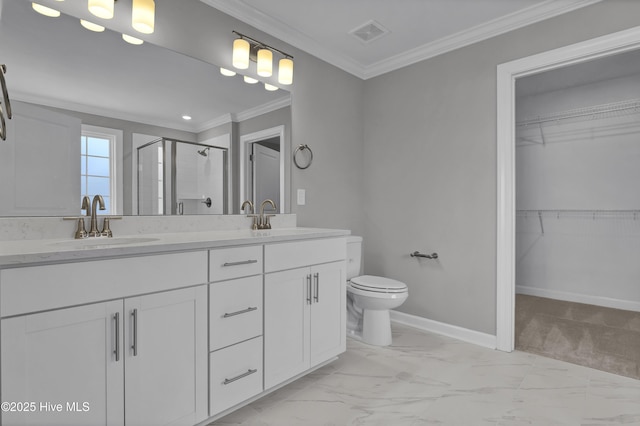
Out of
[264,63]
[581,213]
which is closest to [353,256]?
[264,63]

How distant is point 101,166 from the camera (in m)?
1.66

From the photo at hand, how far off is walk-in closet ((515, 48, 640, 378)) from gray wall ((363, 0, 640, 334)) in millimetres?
786

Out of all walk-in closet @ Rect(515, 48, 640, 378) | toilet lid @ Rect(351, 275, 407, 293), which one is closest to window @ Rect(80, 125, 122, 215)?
toilet lid @ Rect(351, 275, 407, 293)

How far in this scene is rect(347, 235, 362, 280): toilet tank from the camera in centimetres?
Answer: 274

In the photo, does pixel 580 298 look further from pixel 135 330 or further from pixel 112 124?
pixel 112 124

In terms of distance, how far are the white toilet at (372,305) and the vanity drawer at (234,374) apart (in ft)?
3.35

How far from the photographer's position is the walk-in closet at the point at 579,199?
10.5ft

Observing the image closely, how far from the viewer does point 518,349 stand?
7.88 ft

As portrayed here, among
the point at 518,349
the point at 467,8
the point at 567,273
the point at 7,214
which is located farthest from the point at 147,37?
the point at 567,273

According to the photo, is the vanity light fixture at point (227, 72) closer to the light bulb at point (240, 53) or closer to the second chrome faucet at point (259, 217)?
the light bulb at point (240, 53)

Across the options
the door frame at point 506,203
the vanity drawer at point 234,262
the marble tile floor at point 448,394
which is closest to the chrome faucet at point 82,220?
the vanity drawer at point 234,262

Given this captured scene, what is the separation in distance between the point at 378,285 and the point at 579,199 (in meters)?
2.76

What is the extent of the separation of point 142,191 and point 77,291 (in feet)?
2.64

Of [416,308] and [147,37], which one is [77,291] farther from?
[416,308]
